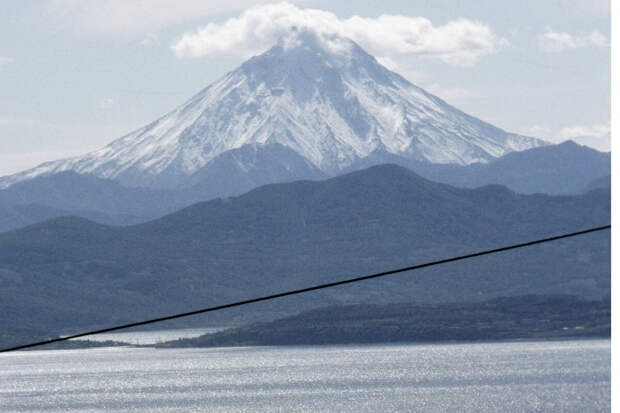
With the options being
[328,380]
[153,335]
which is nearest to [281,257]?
[153,335]

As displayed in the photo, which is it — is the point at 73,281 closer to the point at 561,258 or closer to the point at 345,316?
the point at 345,316

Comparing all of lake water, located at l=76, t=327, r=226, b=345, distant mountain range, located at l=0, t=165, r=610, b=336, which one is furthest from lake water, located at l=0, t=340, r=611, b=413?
distant mountain range, located at l=0, t=165, r=610, b=336

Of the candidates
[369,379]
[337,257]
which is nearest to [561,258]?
[337,257]

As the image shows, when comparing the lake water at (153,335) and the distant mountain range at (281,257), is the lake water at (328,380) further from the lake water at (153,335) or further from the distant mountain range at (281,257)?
the distant mountain range at (281,257)

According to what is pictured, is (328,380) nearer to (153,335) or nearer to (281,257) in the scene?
(153,335)

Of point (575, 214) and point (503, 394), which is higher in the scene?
point (575, 214)
